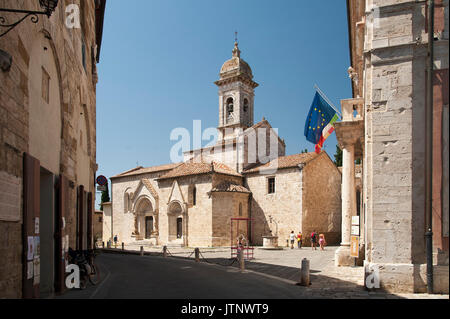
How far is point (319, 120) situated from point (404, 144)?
9790mm

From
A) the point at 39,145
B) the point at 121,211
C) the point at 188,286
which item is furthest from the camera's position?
the point at 121,211

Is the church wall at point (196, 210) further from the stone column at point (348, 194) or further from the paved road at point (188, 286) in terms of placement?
the paved road at point (188, 286)

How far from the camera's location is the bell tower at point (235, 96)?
36.7 metres

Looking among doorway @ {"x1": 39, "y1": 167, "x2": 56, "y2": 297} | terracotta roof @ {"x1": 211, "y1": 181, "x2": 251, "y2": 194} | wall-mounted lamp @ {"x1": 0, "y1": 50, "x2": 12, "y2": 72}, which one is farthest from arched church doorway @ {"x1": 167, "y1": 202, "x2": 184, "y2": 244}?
wall-mounted lamp @ {"x1": 0, "y1": 50, "x2": 12, "y2": 72}

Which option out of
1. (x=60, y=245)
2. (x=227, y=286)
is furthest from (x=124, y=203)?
(x=60, y=245)

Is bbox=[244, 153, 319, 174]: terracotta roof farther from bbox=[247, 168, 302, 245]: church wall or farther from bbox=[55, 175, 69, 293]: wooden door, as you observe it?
bbox=[55, 175, 69, 293]: wooden door

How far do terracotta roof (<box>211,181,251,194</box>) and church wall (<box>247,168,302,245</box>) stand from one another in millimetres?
1255

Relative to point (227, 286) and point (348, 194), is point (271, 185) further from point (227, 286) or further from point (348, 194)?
point (227, 286)

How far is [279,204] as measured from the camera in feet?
97.6

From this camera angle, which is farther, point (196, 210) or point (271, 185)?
point (271, 185)

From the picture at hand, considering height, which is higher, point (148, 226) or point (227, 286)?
point (227, 286)

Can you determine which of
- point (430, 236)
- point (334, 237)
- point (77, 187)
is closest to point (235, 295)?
point (430, 236)
